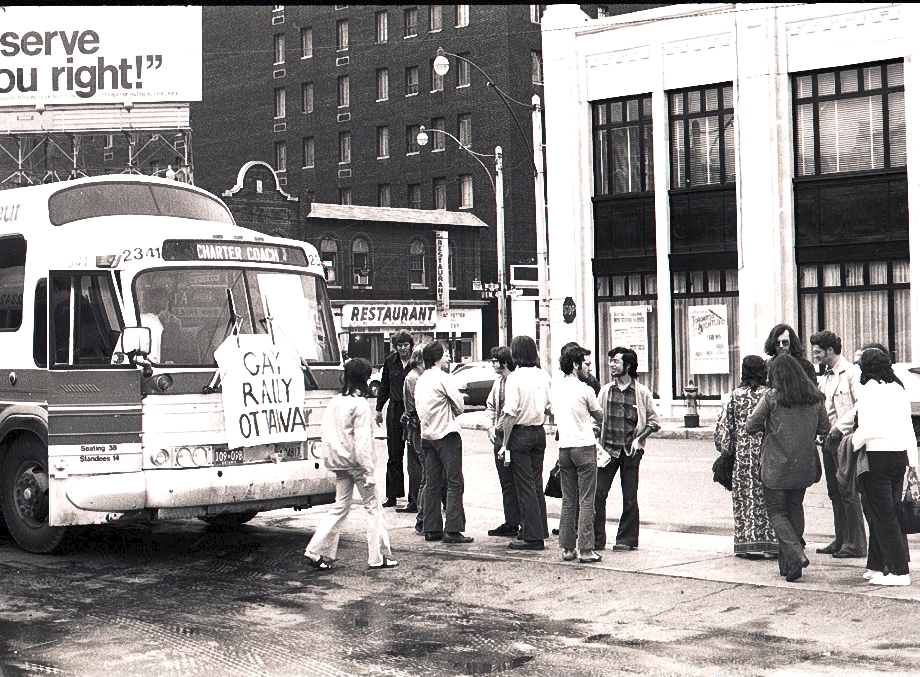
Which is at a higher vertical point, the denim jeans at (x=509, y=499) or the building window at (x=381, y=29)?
the building window at (x=381, y=29)

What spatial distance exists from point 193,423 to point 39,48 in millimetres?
31171

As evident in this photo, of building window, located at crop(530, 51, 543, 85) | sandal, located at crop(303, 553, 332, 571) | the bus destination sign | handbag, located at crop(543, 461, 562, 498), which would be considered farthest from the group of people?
building window, located at crop(530, 51, 543, 85)

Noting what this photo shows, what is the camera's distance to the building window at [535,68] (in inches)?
2485

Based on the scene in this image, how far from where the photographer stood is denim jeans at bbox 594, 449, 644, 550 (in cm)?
1080

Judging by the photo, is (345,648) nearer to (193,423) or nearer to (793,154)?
(193,423)

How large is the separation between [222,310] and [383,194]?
56.5 meters

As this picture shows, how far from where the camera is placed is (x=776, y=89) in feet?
87.4

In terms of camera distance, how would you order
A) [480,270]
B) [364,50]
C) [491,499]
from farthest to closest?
[364,50] < [480,270] < [491,499]

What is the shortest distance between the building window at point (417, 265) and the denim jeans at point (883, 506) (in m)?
49.0

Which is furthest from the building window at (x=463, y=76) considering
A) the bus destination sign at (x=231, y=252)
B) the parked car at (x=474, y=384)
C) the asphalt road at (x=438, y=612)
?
the asphalt road at (x=438, y=612)

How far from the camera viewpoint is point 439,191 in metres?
64.9

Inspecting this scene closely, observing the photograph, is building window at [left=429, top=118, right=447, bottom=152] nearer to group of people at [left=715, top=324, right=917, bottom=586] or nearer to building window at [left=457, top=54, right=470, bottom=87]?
building window at [left=457, top=54, right=470, bottom=87]

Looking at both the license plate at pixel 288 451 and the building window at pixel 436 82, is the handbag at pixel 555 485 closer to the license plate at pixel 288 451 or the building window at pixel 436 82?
the license plate at pixel 288 451

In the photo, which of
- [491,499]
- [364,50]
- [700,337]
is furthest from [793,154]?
[364,50]
